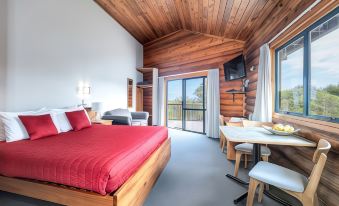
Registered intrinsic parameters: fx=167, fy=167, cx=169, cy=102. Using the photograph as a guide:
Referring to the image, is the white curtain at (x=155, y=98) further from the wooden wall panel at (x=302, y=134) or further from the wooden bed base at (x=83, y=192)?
the wooden bed base at (x=83, y=192)

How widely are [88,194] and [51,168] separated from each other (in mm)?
420

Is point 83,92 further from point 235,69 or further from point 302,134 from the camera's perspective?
point 302,134

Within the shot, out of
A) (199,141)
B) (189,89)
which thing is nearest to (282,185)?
(199,141)

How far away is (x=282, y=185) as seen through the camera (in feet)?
4.83

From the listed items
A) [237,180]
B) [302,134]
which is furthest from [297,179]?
[237,180]

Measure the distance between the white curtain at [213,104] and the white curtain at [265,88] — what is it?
5.74ft

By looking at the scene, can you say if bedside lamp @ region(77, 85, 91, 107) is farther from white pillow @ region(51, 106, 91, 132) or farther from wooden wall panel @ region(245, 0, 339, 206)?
wooden wall panel @ region(245, 0, 339, 206)

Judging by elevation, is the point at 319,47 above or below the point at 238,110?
above

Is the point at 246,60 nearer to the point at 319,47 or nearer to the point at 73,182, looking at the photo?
the point at 319,47

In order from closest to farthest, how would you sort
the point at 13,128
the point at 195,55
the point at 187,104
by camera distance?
the point at 13,128
the point at 195,55
the point at 187,104

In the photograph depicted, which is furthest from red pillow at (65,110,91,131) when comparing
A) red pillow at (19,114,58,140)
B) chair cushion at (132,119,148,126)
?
chair cushion at (132,119,148,126)

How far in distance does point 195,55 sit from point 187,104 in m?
1.74

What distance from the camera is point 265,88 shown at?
319 cm

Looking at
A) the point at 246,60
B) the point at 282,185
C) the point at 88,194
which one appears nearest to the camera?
the point at 88,194
